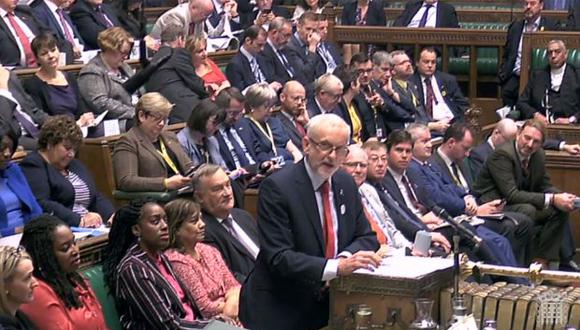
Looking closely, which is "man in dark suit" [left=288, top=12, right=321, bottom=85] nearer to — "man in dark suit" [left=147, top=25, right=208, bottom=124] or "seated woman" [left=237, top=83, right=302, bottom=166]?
"man in dark suit" [left=147, top=25, right=208, bottom=124]

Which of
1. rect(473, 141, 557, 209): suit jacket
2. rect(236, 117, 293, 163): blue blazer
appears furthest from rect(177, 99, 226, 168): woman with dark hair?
rect(473, 141, 557, 209): suit jacket

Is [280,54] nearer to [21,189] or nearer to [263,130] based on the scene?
[263,130]

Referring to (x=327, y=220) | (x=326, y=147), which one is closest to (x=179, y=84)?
(x=327, y=220)

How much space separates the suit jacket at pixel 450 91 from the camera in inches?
461

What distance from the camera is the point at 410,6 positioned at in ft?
44.9

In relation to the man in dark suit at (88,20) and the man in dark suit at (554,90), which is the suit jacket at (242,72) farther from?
the man in dark suit at (554,90)

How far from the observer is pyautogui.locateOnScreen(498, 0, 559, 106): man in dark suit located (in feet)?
40.7

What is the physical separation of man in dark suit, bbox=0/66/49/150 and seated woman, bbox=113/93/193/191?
57 centimetres

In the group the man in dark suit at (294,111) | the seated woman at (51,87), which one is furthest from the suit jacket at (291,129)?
the seated woman at (51,87)

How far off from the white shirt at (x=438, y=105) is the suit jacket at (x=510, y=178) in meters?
A: 2.15

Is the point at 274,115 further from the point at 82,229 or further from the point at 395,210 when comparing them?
the point at 82,229

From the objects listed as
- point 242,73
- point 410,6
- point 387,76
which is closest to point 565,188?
point 387,76

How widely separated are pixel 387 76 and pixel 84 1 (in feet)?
8.42

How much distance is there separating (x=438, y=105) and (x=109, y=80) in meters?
3.50
